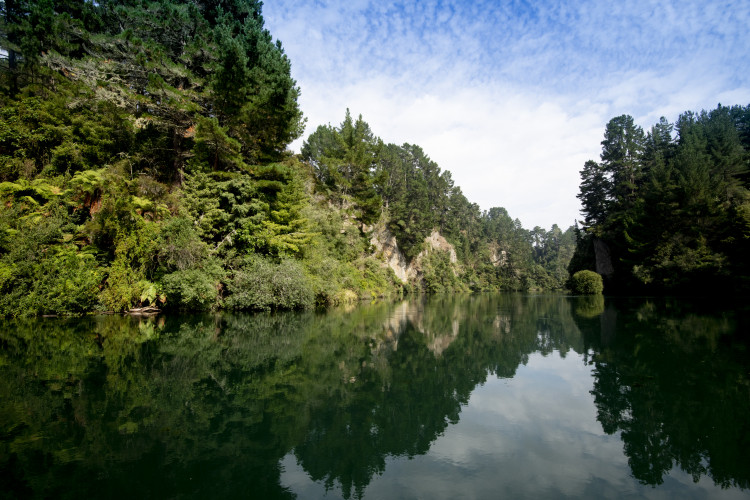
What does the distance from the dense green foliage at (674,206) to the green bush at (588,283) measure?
3.23 m

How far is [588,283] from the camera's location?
140 ft

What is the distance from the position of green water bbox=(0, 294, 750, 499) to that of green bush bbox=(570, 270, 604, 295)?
35.9m

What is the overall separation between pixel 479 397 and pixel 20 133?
82.1ft

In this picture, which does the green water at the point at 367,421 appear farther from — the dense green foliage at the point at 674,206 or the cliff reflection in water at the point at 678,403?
the dense green foliage at the point at 674,206

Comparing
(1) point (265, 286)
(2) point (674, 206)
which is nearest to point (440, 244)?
(2) point (674, 206)

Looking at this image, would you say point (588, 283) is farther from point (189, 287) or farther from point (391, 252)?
point (189, 287)

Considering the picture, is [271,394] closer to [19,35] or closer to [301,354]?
[301,354]

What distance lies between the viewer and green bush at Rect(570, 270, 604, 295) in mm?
42188

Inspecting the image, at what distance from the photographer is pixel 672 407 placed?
17.3 ft

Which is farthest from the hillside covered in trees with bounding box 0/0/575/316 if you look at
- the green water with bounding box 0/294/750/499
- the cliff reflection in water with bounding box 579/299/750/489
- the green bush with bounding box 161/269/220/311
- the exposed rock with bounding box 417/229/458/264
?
the exposed rock with bounding box 417/229/458/264

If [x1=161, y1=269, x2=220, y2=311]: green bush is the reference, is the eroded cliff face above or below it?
above

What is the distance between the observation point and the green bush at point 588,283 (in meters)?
42.2

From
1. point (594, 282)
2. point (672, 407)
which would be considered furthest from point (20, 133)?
point (594, 282)

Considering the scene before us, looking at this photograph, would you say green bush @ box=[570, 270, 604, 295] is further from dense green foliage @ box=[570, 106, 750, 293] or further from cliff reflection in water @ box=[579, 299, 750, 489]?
cliff reflection in water @ box=[579, 299, 750, 489]
